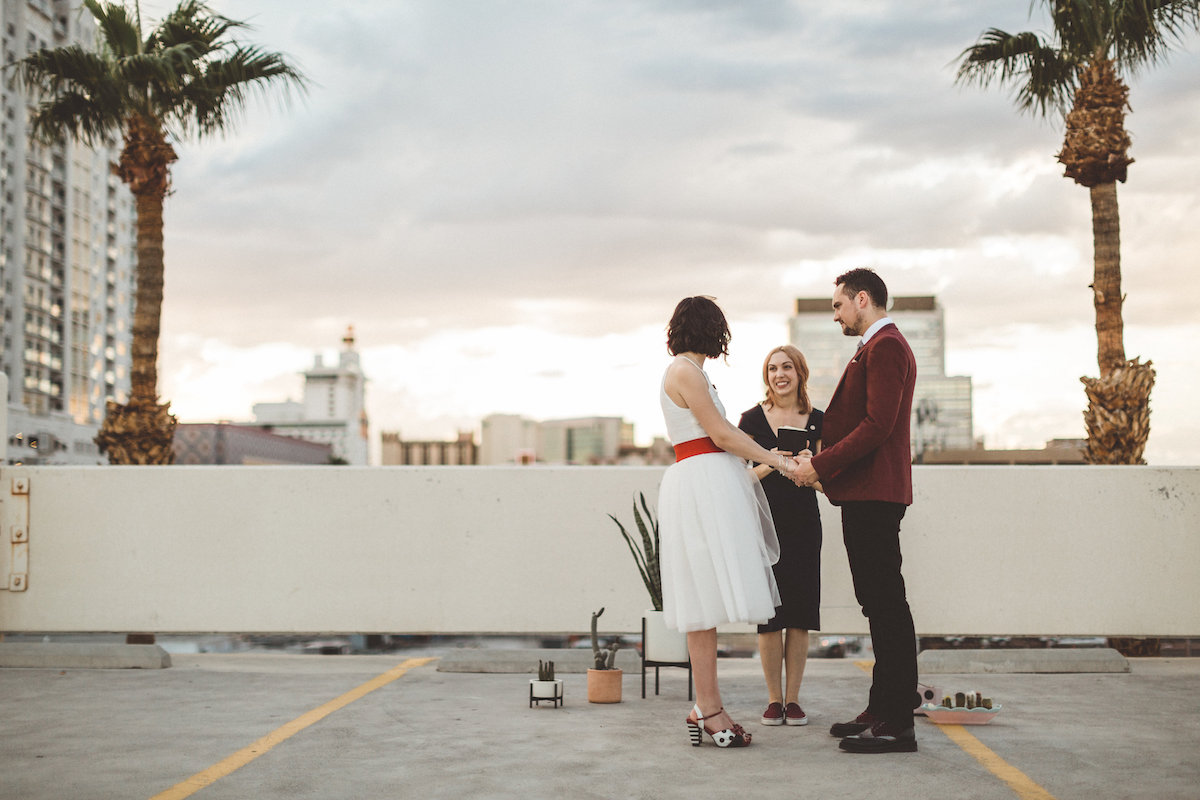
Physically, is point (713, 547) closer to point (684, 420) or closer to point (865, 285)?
point (684, 420)

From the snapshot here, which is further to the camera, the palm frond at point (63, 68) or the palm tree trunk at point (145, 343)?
the palm frond at point (63, 68)

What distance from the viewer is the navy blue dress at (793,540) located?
5625 millimetres

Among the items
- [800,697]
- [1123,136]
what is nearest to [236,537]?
[800,697]

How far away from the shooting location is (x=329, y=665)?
8148 millimetres

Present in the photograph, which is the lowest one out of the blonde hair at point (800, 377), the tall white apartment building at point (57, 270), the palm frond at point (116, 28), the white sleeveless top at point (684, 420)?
the white sleeveless top at point (684, 420)

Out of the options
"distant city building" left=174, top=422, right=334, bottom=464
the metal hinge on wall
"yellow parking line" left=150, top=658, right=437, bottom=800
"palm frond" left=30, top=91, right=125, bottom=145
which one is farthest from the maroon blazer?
"distant city building" left=174, top=422, right=334, bottom=464

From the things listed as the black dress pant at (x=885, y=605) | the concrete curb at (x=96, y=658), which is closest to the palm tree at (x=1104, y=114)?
the black dress pant at (x=885, y=605)

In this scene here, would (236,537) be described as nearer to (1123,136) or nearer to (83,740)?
(83,740)

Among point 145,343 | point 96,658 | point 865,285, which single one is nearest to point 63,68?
point 145,343

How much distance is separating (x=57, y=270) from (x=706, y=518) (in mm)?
122702

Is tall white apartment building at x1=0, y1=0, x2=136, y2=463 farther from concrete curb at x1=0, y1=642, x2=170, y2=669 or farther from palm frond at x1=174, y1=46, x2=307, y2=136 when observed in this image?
concrete curb at x1=0, y1=642, x2=170, y2=669

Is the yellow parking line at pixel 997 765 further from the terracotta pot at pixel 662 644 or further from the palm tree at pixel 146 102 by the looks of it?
the palm tree at pixel 146 102

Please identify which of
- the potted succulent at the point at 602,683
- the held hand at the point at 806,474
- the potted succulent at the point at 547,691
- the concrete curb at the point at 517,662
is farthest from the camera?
the concrete curb at the point at 517,662

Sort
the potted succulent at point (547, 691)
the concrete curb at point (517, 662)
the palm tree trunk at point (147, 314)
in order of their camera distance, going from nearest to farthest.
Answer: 1. the potted succulent at point (547, 691)
2. the concrete curb at point (517, 662)
3. the palm tree trunk at point (147, 314)
